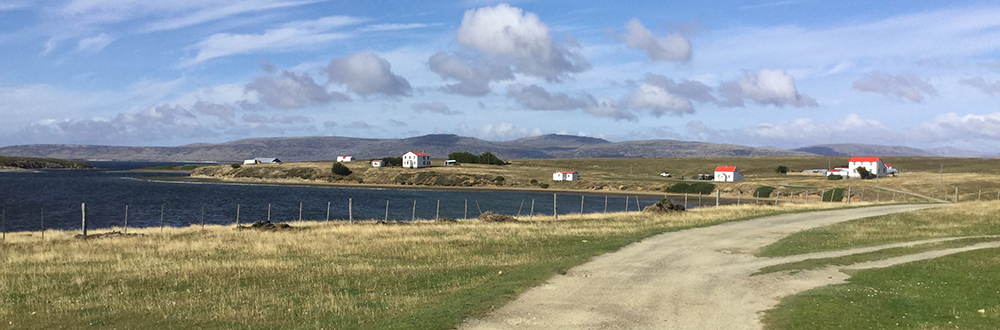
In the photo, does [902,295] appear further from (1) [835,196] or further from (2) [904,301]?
(1) [835,196]

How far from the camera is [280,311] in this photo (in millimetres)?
15961

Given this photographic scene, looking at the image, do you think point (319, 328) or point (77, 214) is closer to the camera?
point (319, 328)

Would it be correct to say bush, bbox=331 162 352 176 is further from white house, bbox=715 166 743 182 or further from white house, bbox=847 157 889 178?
white house, bbox=847 157 889 178

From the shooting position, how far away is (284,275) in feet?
72.8

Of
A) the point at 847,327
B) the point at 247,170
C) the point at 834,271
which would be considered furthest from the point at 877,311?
the point at 247,170

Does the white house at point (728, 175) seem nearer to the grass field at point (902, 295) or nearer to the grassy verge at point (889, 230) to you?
the grassy verge at point (889, 230)

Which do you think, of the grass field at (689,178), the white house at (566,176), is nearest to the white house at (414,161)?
the grass field at (689,178)

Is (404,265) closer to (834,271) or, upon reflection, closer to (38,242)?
(834,271)

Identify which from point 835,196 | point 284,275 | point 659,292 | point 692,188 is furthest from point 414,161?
point 659,292

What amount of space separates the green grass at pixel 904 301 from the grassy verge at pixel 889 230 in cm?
633

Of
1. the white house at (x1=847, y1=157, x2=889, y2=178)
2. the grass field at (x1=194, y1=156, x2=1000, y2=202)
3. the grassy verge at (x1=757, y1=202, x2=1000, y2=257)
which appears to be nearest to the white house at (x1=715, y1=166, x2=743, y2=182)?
the grass field at (x1=194, y1=156, x2=1000, y2=202)

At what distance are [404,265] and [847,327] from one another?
1505 centimetres

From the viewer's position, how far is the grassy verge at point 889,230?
27.5 m

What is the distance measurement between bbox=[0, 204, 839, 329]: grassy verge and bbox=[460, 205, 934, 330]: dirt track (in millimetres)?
956
